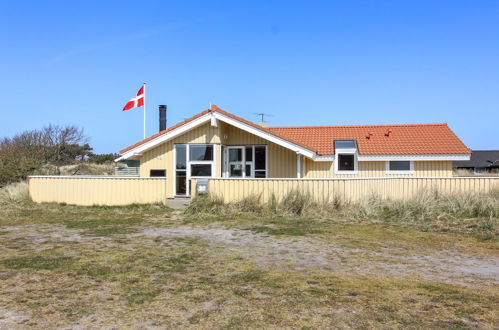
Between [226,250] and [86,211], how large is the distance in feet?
27.9

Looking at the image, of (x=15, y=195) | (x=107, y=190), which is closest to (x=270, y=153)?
(x=107, y=190)

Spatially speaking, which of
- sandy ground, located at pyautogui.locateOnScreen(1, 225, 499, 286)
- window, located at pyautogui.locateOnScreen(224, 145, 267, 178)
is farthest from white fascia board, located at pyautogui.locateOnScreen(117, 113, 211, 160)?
sandy ground, located at pyautogui.locateOnScreen(1, 225, 499, 286)

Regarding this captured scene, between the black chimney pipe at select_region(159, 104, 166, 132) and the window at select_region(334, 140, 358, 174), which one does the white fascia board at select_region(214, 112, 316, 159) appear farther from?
the black chimney pipe at select_region(159, 104, 166, 132)

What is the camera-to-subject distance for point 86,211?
47.7ft

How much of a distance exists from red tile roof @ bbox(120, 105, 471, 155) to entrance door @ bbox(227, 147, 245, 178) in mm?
1902

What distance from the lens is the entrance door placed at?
63.8 feet

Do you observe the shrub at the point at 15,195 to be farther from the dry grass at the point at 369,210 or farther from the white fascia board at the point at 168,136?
the dry grass at the point at 369,210

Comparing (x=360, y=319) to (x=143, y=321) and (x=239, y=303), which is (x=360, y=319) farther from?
(x=143, y=321)

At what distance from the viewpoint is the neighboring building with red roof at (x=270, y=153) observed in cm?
1841

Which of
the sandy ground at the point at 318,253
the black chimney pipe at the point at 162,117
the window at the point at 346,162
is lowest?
the sandy ground at the point at 318,253

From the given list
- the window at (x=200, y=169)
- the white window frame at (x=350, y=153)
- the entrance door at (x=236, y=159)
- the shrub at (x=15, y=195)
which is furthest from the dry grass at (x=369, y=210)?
the shrub at (x=15, y=195)

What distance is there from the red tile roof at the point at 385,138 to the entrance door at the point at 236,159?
1.90 metres

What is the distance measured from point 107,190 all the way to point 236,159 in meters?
6.28

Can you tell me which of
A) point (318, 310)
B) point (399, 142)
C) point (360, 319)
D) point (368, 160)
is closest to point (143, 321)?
point (318, 310)
